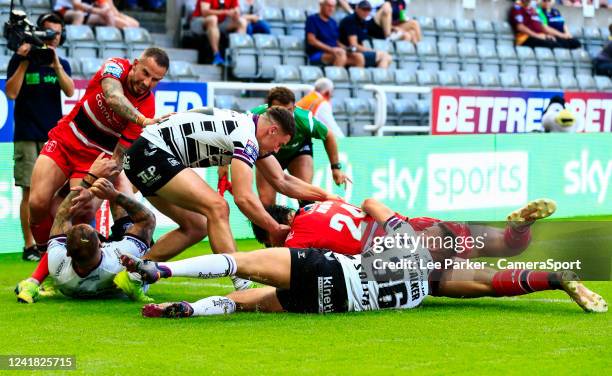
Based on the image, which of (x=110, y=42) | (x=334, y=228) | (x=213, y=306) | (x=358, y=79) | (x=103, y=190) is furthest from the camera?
(x=358, y=79)

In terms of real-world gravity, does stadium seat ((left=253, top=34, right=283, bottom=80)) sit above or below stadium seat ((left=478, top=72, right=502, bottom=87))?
above

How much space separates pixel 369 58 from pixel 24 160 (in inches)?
371

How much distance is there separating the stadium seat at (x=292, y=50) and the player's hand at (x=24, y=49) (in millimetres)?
8050

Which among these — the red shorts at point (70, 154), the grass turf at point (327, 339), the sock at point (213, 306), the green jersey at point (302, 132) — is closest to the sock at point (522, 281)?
the grass turf at point (327, 339)

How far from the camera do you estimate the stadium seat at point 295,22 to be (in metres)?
20.3

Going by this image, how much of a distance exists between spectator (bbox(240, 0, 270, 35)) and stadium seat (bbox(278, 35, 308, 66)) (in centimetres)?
34

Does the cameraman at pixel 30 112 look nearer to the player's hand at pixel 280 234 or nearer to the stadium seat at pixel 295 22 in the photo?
the player's hand at pixel 280 234

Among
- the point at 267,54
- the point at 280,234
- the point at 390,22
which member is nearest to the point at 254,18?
the point at 267,54

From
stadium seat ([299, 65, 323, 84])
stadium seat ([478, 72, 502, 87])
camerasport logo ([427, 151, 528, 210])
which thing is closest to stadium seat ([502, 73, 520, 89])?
stadium seat ([478, 72, 502, 87])

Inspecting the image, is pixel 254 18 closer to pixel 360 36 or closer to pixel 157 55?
pixel 360 36

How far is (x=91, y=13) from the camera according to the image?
57.0 feet

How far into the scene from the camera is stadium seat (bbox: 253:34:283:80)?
61.0ft

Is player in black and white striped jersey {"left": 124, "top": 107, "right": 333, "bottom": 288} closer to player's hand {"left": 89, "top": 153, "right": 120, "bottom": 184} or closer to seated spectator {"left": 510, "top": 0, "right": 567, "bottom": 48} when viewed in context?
player's hand {"left": 89, "top": 153, "right": 120, "bottom": 184}

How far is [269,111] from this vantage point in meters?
8.56
